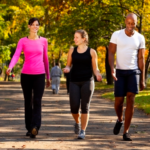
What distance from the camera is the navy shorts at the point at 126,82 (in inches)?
316

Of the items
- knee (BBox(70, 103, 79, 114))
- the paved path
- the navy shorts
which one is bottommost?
the paved path

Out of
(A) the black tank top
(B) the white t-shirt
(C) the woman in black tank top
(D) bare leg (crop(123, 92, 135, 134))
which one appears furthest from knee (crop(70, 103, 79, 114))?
(B) the white t-shirt

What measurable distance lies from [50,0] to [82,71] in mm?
17148

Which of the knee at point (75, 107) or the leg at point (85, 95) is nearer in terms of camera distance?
the leg at point (85, 95)

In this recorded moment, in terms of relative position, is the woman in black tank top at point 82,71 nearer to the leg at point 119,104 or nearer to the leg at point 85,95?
the leg at point 85,95

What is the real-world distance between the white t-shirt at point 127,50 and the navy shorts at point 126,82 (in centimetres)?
8

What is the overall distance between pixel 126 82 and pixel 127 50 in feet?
1.78

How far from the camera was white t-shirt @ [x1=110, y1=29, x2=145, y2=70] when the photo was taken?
7996mm

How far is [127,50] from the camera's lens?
8.00m

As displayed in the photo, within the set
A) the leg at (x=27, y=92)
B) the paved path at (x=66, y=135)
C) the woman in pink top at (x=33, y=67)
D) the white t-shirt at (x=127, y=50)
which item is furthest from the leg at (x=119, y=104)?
the leg at (x=27, y=92)

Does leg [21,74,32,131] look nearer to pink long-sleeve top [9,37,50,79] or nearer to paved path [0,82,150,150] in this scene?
pink long-sleeve top [9,37,50,79]

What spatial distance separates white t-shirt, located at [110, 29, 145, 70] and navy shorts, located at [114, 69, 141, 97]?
0.08 meters

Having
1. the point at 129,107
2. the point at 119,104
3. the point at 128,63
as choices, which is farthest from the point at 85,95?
the point at 128,63

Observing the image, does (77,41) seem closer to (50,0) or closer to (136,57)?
(136,57)
